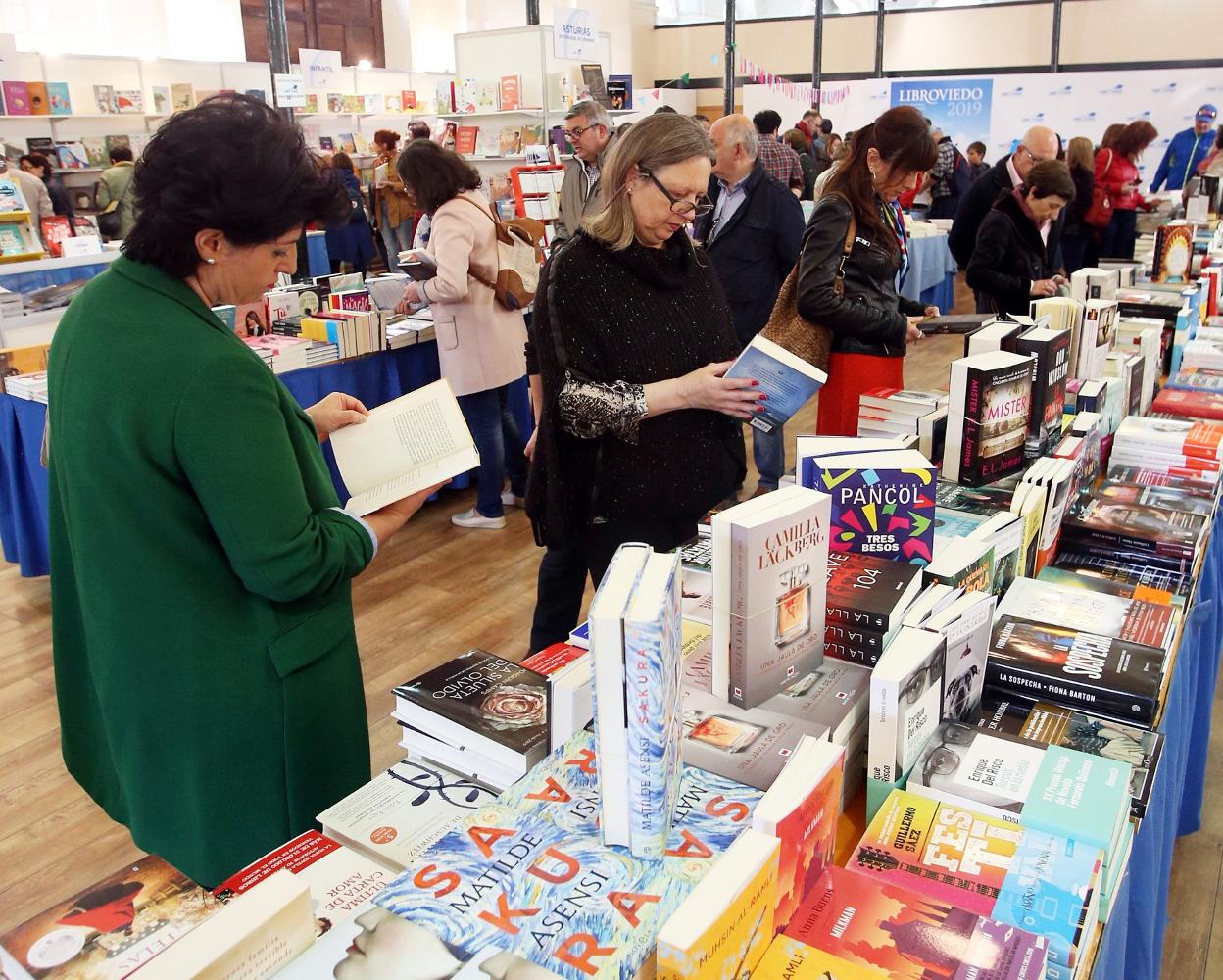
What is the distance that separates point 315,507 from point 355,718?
37 cm

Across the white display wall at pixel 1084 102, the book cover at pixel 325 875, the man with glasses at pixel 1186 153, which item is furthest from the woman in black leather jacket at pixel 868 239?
the white display wall at pixel 1084 102

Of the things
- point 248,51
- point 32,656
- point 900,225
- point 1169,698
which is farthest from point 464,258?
point 248,51

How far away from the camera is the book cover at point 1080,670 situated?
1.41 metres

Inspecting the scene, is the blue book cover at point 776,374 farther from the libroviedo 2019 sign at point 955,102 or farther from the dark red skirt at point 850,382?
the libroviedo 2019 sign at point 955,102

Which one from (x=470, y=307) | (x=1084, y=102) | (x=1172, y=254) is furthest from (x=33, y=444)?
(x=1084, y=102)

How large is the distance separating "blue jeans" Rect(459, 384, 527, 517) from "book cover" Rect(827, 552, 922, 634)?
2.71 metres

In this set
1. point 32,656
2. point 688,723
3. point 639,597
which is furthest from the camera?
point 32,656

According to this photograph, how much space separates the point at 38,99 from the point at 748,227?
8773 mm

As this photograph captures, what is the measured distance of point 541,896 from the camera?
0.94 meters

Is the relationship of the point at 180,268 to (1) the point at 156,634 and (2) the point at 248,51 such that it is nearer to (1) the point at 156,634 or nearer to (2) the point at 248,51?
(1) the point at 156,634

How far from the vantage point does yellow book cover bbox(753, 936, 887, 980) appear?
0.90 m

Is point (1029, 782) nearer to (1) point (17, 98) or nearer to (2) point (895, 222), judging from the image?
(2) point (895, 222)

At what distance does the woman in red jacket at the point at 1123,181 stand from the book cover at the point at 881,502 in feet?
20.5

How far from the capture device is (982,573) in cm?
158
